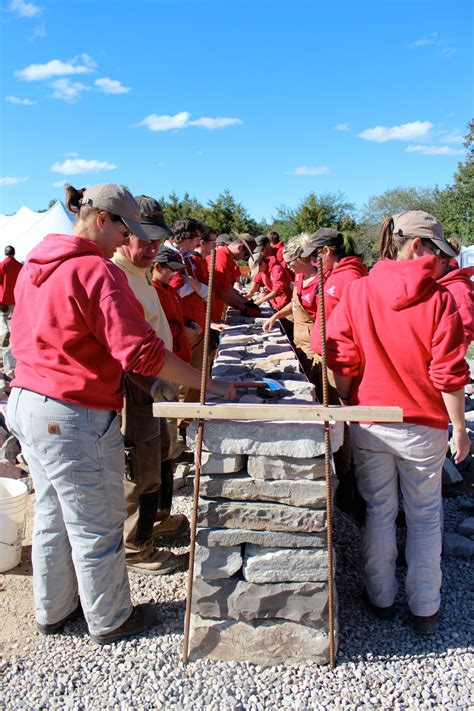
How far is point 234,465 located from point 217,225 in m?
35.5

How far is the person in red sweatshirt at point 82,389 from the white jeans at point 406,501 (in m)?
0.81

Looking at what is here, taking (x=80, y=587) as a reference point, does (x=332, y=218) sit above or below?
above

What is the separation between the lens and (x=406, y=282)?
2.69 metres

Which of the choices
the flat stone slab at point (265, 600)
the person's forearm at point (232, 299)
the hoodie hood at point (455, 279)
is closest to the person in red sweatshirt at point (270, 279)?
the person's forearm at point (232, 299)

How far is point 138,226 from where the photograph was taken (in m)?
2.75

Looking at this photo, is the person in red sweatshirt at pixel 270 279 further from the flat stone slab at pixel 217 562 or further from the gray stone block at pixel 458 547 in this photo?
the flat stone slab at pixel 217 562

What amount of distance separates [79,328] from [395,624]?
2161mm

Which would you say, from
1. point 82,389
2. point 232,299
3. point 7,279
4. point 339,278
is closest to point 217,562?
point 82,389

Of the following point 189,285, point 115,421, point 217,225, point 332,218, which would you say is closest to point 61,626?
point 115,421

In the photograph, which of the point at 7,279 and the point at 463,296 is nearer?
the point at 463,296

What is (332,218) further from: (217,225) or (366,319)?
(366,319)

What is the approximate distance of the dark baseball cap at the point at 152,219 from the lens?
138 inches

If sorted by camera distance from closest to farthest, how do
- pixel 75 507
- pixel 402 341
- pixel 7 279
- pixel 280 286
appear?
pixel 75 507
pixel 402 341
pixel 280 286
pixel 7 279

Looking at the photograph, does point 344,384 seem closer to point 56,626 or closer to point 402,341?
point 402,341
